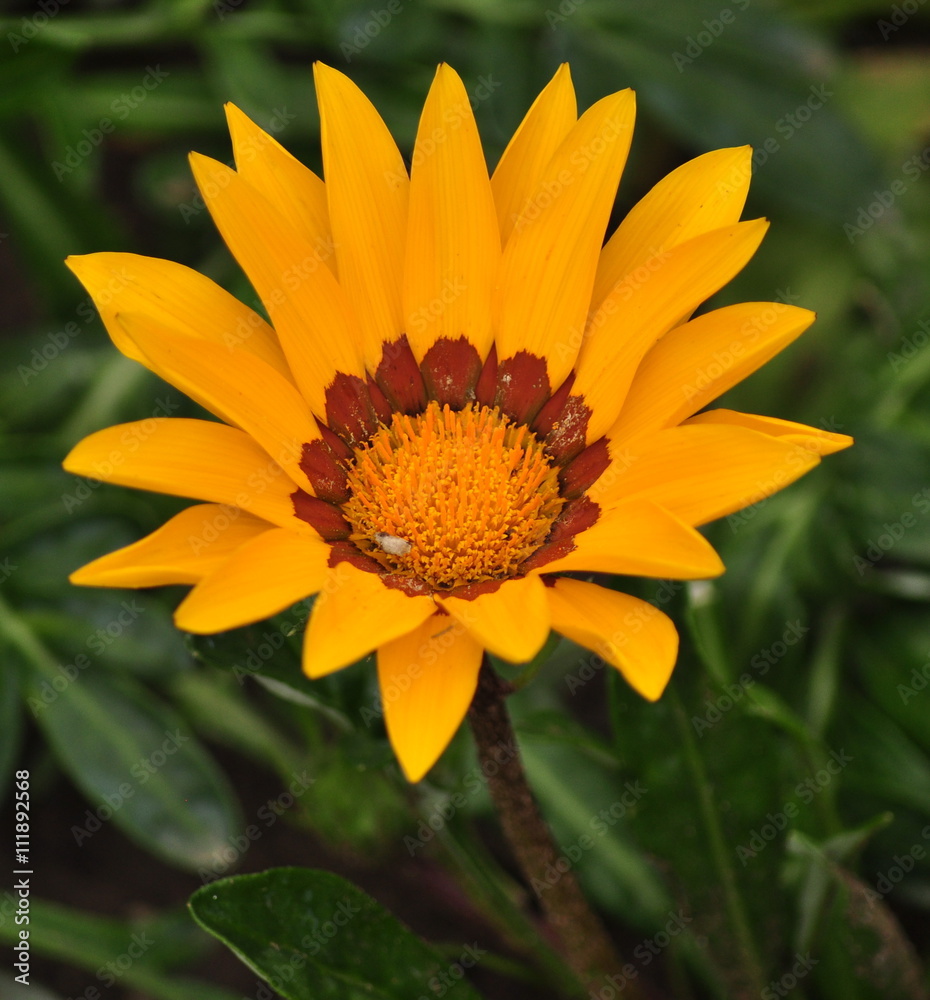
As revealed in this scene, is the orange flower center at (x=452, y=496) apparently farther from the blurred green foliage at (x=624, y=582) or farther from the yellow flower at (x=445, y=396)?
the blurred green foliage at (x=624, y=582)

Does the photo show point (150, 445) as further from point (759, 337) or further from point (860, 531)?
point (860, 531)

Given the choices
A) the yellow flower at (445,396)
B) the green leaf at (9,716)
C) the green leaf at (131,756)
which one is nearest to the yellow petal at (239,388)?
the yellow flower at (445,396)

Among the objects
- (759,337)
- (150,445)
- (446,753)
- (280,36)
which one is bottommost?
(446,753)

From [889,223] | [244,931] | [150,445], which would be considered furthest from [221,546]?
[889,223]

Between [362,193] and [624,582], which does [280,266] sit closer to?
[362,193]

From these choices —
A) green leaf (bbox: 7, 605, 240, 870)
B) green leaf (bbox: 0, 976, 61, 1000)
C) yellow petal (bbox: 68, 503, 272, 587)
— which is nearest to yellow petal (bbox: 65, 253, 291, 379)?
yellow petal (bbox: 68, 503, 272, 587)

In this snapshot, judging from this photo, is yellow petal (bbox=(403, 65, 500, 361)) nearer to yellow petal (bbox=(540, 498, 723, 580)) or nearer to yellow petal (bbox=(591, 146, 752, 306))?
yellow petal (bbox=(591, 146, 752, 306))
